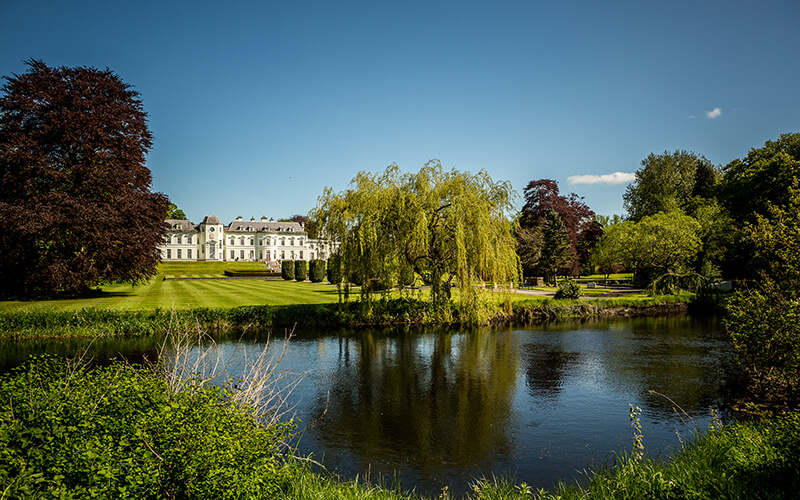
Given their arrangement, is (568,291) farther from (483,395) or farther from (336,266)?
(483,395)

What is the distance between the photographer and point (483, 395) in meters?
11.2

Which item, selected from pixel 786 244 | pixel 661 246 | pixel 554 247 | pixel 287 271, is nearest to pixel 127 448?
pixel 786 244

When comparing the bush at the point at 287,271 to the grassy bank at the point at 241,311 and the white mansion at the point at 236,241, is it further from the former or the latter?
the white mansion at the point at 236,241

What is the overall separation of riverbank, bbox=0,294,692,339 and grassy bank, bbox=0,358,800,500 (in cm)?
846

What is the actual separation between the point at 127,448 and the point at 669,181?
5526 cm

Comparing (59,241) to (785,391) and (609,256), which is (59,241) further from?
(609,256)

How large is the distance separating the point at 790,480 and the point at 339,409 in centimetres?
761

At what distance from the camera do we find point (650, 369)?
44.2 ft

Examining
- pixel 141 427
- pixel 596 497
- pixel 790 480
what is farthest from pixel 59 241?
pixel 790 480

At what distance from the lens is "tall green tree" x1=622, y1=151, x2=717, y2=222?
47875 mm

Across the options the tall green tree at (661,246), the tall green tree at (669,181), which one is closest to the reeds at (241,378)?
the tall green tree at (661,246)

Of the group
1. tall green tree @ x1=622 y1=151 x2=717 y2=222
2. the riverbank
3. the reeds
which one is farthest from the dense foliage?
tall green tree @ x1=622 y1=151 x2=717 y2=222

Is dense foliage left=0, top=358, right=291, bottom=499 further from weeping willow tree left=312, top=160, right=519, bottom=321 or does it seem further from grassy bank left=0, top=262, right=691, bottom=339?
weeping willow tree left=312, top=160, right=519, bottom=321

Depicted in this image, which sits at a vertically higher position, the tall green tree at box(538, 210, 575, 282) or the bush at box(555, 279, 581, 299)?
the tall green tree at box(538, 210, 575, 282)
